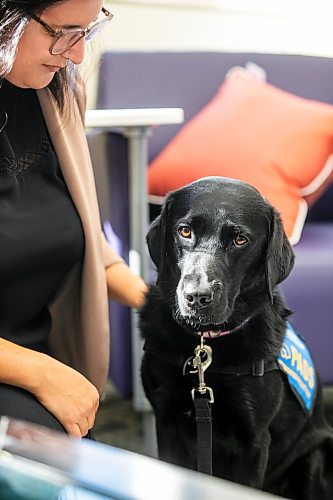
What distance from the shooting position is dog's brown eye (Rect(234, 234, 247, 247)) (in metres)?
0.81

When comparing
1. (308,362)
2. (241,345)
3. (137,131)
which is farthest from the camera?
(137,131)

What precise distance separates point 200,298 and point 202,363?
0.52 feet

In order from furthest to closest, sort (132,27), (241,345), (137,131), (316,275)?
(132,27) < (137,131) < (316,275) < (241,345)

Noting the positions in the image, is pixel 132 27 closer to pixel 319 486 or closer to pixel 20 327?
pixel 20 327

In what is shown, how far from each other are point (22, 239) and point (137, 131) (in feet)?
1.38

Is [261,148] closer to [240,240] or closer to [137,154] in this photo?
[137,154]

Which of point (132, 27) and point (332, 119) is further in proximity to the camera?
point (132, 27)

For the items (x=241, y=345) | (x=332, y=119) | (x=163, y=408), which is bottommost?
(x=163, y=408)

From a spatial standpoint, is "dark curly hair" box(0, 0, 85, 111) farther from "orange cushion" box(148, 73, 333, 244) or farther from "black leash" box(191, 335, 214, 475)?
"black leash" box(191, 335, 214, 475)

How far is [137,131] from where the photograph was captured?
4.19ft

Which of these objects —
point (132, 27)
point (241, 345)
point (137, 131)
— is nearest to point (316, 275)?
point (241, 345)

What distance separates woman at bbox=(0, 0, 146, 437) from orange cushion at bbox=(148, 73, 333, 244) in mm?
180

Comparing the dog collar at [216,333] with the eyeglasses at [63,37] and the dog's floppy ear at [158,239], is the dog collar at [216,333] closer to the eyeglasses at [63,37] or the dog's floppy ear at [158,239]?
the dog's floppy ear at [158,239]

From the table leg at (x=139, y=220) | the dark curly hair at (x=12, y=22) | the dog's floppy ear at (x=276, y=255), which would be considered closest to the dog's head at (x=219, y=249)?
the dog's floppy ear at (x=276, y=255)
